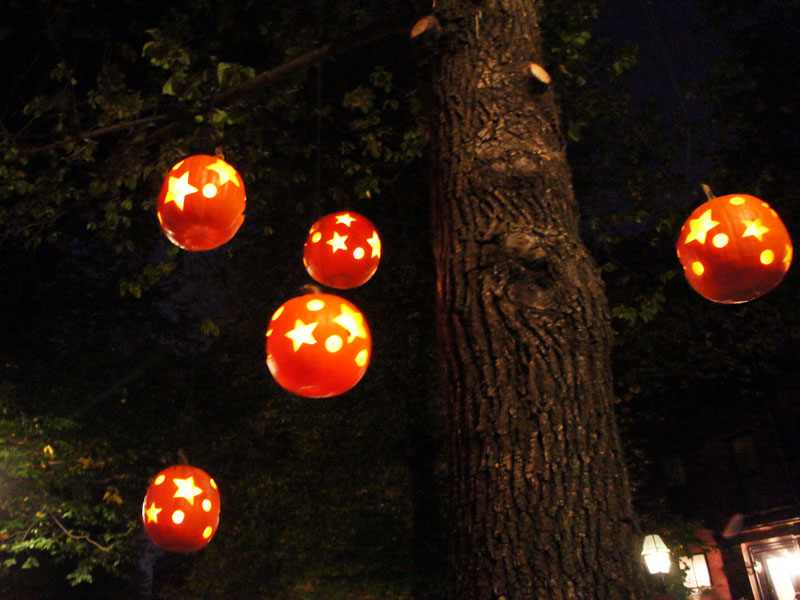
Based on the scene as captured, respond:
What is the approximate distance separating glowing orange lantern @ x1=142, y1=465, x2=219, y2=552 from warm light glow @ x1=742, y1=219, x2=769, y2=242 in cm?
597

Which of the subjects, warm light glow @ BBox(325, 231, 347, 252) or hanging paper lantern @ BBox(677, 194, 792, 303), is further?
warm light glow @ BBox(325, 231, 347, 252)

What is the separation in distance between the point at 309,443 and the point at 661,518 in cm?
836

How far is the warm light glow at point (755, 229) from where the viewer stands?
15.3ft

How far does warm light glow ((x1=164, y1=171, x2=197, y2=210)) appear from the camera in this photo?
4.97 metres

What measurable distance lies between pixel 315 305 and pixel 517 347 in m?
2.01

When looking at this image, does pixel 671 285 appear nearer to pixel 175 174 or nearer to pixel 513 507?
pixel 175 174

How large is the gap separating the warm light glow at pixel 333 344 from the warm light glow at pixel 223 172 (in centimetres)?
156

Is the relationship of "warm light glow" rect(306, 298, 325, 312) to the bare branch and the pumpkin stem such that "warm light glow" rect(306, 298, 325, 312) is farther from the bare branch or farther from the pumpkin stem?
the bare branch

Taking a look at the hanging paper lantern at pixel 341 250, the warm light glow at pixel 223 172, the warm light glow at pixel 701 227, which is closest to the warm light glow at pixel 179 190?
the warm light glow at pixel 223 172

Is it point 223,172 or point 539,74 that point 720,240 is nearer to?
point 539,74

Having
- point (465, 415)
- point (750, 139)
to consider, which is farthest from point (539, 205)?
point (750, 139)

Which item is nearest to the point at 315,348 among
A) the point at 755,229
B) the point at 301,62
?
the point at 301,62

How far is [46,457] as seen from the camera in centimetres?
1289

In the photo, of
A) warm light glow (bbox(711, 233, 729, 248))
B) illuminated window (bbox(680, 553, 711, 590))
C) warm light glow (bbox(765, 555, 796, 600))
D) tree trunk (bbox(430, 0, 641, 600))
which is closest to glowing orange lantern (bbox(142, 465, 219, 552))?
tree trunk (bbox(430, 0, 641, 600))
